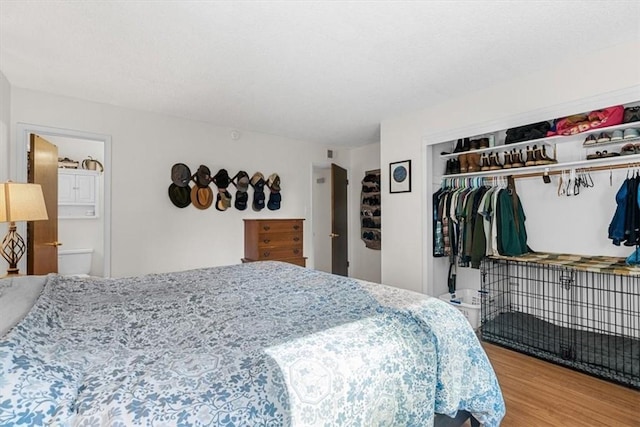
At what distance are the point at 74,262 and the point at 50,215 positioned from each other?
1.34 metres

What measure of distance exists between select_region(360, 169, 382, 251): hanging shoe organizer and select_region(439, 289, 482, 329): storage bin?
4.79ft

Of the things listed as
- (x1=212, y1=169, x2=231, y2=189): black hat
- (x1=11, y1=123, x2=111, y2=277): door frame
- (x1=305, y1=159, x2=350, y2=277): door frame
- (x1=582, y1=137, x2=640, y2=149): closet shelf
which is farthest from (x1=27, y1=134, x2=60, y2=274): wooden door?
(x1=582, y1=137, x2=640, y2=149): closet shelf

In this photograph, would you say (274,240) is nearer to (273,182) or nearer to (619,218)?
(273,182)

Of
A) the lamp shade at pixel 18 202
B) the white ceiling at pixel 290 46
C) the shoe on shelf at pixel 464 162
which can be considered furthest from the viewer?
the shoe on shelf at pixel 464 162

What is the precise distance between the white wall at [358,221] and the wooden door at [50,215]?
13.1ft

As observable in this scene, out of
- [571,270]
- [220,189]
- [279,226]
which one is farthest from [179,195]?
[571,270]

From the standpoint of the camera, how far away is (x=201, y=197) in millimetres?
3930

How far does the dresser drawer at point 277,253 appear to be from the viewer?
3.85m

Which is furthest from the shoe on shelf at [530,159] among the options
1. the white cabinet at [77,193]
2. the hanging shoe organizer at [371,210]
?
the white cabinet at [77,193]

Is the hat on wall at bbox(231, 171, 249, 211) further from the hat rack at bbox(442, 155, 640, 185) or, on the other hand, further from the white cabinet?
the hat rack at bbox(442, 155, 640, 185)

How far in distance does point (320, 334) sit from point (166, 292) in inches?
38.5

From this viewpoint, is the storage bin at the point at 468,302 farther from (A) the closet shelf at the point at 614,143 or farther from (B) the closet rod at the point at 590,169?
(A) the closet shelf at the point at 614,143

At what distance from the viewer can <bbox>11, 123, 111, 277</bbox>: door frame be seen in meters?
2.93

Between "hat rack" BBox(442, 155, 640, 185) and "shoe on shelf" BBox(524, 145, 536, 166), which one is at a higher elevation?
"shoe on shelf" BBox(524, 145, 536, 166)
